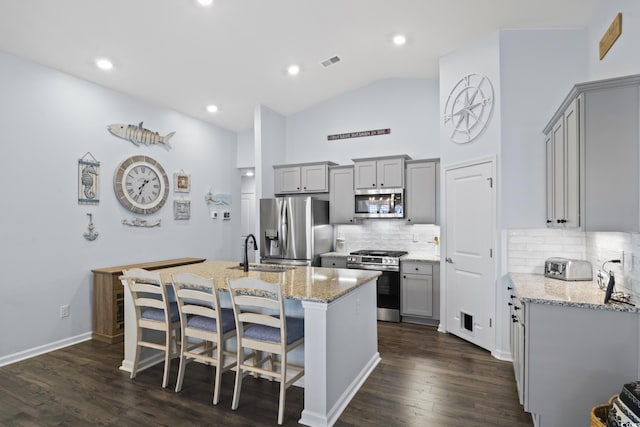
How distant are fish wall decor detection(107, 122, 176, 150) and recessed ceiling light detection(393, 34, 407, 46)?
3505mm

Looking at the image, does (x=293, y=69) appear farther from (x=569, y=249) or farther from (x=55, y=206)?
(x=569, y=249)

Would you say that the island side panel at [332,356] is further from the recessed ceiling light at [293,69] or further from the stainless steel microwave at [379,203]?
the recessed ceiling light at [293,69]

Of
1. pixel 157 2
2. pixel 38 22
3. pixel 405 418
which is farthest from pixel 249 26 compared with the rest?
pixel 405 418

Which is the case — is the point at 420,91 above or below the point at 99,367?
above

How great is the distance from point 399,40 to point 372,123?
1657 mm

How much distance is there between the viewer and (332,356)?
97.7 inches

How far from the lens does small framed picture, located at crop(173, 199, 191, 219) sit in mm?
5344

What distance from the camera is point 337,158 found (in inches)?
234

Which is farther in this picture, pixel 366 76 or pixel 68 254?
pixel 366 76

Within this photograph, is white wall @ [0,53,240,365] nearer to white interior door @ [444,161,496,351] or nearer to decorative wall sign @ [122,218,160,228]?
decorative wall sign @ [122,218,160,228]

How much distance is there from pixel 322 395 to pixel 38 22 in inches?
160

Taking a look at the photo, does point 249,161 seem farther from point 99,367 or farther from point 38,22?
point 99,367

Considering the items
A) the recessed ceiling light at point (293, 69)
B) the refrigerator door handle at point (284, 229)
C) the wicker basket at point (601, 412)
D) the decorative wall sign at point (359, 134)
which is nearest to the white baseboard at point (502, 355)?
the wicker basket at point (601, 412)

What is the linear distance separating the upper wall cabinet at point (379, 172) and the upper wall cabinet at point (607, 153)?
2691mm
